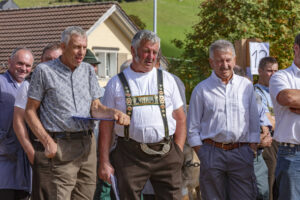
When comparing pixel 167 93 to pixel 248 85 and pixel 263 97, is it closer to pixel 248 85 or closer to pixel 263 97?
pixel 248 85

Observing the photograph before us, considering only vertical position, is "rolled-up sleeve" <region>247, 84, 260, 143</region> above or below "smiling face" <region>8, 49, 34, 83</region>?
below

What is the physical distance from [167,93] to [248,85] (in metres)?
1.14

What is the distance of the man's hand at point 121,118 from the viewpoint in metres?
4.71

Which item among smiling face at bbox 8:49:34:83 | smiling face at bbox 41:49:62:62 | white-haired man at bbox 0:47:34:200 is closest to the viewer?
white-haired man at bbox 0:47:34:200

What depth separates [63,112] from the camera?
4.98 metres

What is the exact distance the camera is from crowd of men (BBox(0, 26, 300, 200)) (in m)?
4.95

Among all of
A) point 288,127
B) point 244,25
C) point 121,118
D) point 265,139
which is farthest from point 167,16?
point 121,118

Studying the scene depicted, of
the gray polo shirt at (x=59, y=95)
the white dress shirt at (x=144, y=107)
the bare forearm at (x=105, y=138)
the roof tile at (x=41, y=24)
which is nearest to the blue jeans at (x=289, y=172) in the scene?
the white dress shirt at (x=144, y=107)

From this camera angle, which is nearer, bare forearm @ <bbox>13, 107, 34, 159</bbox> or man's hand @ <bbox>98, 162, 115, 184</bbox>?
man's hand @ <bbox>98, 162, 115, 184</bbox>

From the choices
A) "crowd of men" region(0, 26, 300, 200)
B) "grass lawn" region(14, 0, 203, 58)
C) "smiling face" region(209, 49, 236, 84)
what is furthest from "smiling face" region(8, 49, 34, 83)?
"grass lawn" region(14, 0, 203, 58)

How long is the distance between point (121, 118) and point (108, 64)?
79.6 ft

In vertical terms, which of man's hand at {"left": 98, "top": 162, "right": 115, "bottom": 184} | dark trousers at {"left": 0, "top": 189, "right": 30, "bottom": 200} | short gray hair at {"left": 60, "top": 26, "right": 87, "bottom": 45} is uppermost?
short gray hair at {"left": 60, "top": 26, "right": 87, "bottom": 45}

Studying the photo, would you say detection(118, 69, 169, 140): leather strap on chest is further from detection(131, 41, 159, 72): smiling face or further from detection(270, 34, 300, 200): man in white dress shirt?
detection(270, 34, 300, 200): man in white dress shirt

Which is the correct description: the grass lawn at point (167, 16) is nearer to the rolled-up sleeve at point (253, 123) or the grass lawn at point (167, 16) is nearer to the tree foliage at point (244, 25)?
the tree foliage at point (244, 25)
